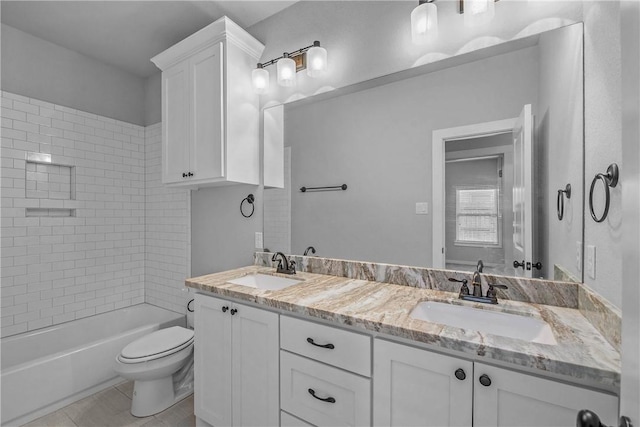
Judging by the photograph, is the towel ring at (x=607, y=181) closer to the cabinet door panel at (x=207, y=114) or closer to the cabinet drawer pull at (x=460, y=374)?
the cabinet drawer pull at (x=460, y=374)

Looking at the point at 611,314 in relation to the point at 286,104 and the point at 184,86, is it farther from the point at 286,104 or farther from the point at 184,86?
the point at 184,86

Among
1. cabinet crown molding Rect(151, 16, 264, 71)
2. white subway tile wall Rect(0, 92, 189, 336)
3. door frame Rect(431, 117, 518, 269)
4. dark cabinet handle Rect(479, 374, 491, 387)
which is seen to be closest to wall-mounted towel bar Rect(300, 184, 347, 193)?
door frame Rect(431, 117, 518, 269)

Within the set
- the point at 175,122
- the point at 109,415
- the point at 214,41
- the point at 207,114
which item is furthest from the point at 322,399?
the point at 214,41

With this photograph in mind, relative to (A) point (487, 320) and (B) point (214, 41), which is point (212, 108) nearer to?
(B) point (214, 41)

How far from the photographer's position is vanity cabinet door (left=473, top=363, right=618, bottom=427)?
754mm

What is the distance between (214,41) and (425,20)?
1.38 meters

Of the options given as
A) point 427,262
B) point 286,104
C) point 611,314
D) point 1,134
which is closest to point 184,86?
point 286,104

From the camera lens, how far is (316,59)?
1802 mm

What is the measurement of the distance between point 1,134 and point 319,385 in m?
3.01

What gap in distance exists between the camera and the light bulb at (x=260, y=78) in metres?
2.04

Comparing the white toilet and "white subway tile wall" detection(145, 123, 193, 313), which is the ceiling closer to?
"white subway tile wall" detection(145, 123, 193, 313)

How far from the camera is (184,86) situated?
2.16 metres

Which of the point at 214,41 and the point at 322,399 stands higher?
the point at 214,41

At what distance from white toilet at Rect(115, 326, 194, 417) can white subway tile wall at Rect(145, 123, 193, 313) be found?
731mm
